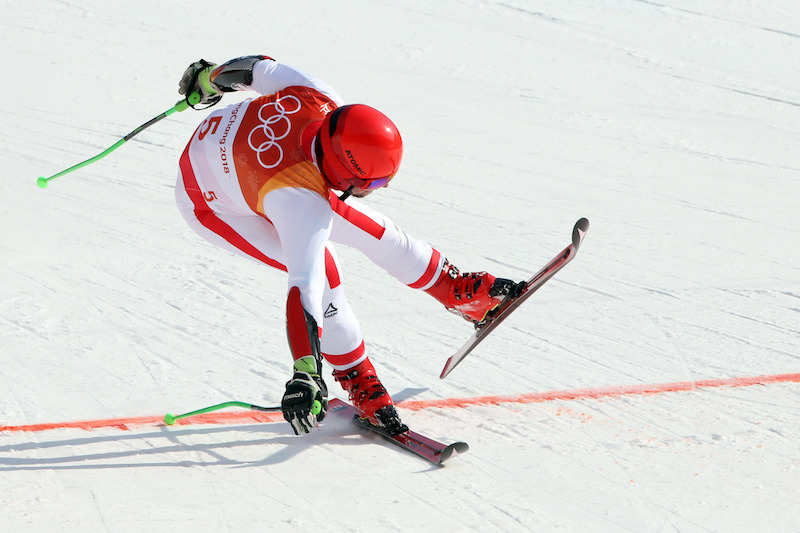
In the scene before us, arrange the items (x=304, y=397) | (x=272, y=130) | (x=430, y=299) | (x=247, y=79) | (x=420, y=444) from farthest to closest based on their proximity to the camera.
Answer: (x=430, y=299)
(x=247, y=79)
(x=420, y=444)
(x=272, y=130)
(x=304, y=397)

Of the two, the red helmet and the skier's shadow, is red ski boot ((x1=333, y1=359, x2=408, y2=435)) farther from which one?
the red helmet

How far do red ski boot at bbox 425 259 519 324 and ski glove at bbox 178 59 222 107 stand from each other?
1.24m

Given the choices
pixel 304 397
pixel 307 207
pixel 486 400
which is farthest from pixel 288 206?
pixel 486 400

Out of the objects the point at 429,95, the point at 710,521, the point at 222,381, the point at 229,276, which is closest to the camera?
the point at 710,521

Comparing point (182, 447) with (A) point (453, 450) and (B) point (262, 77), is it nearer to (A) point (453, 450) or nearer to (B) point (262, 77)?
(A) point (453, 450)

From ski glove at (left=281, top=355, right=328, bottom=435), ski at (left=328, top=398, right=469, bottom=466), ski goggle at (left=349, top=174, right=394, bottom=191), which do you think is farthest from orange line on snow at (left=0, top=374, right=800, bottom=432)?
ski goggle at (left=349, top=174, right=394, bottom=191)

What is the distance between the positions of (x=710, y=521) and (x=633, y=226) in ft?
11.4

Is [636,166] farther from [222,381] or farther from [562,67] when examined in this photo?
[222,381]

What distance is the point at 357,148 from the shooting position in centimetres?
298

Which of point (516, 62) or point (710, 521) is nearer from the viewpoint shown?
point (710, 521)

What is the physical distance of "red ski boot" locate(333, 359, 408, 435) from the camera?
3.42m

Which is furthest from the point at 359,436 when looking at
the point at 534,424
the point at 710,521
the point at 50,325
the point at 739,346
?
the point at 739,346

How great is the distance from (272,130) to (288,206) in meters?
0.39

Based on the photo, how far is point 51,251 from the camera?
4.96 m
